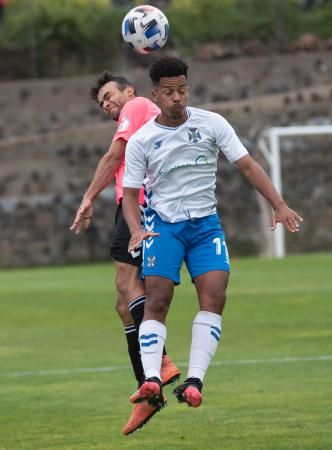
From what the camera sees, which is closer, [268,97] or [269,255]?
[269,255]

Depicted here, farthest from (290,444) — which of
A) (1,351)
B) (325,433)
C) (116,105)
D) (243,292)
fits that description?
(243,292)

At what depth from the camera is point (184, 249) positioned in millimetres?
9898

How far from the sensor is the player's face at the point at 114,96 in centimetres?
1130

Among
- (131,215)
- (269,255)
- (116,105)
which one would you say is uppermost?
(116,105)

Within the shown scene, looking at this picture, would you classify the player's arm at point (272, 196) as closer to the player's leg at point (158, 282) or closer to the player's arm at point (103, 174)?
the player's leg at point (158, 282)

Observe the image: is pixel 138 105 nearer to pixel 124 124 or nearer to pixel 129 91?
pixel 124 124

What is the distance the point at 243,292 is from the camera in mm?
23422

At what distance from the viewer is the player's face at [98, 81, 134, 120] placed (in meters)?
11.3

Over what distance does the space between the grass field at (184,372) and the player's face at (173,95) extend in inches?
90.6

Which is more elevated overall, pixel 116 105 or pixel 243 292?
pixel 116 105

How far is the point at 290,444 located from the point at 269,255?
916 inches

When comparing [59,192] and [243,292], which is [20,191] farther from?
[243,292]

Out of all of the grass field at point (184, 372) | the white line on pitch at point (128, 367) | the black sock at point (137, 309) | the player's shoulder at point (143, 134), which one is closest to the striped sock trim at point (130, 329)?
the black sock at point (137, 309)

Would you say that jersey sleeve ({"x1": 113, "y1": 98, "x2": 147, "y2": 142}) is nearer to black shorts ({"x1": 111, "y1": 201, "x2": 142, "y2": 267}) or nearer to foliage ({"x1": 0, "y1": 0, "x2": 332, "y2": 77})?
black shorts ({"x1": 111, "y1": 201, "x2": 142, "y2": 267})
